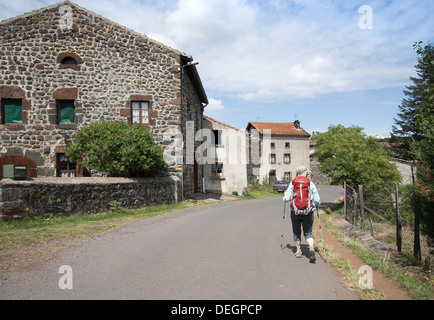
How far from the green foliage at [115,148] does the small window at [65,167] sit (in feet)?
6.11

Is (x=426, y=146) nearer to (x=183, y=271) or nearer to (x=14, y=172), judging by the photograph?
(x=183, y=271)

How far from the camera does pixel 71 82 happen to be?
1427cm

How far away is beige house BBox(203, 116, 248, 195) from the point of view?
21406 millimetres

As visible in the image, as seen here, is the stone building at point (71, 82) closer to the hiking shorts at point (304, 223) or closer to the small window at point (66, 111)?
the small window at point (66, 111)

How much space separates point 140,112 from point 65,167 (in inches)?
171

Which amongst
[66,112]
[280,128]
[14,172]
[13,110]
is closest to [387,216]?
[14,172]

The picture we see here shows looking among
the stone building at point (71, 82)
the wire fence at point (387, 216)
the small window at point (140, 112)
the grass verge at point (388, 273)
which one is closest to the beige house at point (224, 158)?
the stone building at point (71, 82)

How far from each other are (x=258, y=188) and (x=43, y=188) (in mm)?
23306

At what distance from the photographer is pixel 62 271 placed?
15.8 feet

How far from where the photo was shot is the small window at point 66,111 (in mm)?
14359

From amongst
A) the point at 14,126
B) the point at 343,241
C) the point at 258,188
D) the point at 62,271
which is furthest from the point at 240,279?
the point at 258,188

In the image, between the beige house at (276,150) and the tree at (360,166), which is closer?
the tree at (360,166)

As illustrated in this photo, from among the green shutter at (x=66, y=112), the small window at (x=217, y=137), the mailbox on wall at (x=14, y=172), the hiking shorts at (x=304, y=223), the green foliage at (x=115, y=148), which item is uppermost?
the green shutter at (x=66, y=112)

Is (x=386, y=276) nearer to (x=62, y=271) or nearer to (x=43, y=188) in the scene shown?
(x=62, y=271)
